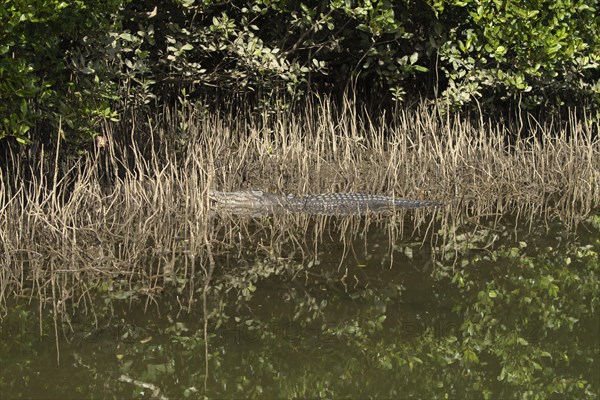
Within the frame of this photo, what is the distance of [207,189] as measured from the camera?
5.81 meters

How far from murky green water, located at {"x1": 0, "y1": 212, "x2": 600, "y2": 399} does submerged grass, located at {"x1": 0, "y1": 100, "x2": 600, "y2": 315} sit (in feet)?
0.82

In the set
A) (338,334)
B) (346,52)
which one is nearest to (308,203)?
(338,334)

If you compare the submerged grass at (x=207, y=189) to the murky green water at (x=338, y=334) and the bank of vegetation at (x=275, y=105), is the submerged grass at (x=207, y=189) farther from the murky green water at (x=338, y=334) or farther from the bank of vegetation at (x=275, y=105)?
the murky green water at (x=338, y=334)

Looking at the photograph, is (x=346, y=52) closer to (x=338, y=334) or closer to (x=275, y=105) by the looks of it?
(x=275, y=105)

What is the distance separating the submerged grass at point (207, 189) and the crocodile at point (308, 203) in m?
0.11

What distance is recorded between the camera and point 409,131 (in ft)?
28.7

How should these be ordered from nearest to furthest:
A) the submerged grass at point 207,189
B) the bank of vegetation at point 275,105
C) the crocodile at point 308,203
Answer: the submerged grass at point 207,189, the bank of vegetation at point 275,105, the crocodile at point 308,203

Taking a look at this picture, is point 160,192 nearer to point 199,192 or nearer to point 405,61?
point 199,192

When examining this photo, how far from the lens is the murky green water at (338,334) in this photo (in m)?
3.68

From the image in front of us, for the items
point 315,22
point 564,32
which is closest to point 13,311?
point 315,22

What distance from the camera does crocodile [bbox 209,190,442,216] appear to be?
6785 millimetres

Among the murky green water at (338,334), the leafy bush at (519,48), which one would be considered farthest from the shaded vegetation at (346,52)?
the murky green water at (338,334)

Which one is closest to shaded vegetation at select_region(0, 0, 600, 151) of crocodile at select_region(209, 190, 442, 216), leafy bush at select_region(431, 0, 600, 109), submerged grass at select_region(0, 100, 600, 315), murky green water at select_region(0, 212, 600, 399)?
leafy bush at select_region(431, 0, 600, 109)

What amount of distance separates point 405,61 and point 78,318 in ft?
17.0
